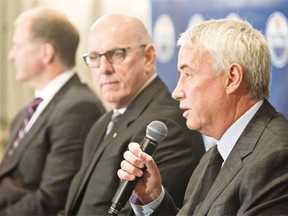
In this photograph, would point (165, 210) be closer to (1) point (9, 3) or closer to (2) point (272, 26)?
(2) point (272, 26)

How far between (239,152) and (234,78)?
0.77ft

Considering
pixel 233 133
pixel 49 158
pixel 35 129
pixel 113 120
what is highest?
pixel 233 133

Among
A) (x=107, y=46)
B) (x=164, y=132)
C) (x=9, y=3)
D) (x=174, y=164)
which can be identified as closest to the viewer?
(x=164, y=132)

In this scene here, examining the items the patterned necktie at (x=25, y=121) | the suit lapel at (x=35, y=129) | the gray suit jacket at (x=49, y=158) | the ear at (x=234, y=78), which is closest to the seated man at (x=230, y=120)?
the ear at (x=234, y=78)

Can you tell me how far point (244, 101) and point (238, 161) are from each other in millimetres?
202

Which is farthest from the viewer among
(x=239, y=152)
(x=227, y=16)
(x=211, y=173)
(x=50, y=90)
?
(x=50, y=90)

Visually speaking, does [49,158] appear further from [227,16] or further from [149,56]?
[227,16]

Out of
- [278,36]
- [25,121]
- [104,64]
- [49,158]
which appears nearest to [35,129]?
[49,158]

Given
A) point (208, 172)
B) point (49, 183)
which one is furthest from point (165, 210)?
point (49, 183)

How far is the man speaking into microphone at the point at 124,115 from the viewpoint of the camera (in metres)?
3.02

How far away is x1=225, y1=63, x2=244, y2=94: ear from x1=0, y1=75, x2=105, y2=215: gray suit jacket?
1.54 meters

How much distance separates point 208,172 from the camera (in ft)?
8.09

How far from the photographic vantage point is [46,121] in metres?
3.82

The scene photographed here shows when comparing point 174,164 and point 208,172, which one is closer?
point 208,172
